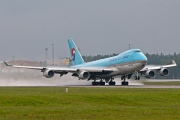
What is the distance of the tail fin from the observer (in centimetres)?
10794

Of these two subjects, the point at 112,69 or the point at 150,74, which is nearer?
the point at 112,69

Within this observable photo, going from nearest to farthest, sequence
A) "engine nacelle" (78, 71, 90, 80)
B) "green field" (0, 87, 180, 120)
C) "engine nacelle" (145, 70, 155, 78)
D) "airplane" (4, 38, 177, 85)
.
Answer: "green field" (0, 87, 180, 120) → "airplane" (4, 38, 177, 85) → "engine nacelle" (78, 71, 90, 80) → "engine nacelle" (145, 70, 155, 78)

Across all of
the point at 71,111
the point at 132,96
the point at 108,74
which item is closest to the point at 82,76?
the point at 108,74

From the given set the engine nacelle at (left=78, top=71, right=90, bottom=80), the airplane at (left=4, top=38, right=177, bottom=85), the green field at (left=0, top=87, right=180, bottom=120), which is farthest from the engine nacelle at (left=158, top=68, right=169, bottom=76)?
the green field at (left=0, top=87, right=180, bottom=120)

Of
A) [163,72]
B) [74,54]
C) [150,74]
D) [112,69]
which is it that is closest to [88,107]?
[112,69]

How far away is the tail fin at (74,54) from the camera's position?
354ft

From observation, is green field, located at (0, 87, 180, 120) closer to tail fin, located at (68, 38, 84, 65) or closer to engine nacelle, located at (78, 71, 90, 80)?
engine nacelle, located at (78, 71, 90, 80)

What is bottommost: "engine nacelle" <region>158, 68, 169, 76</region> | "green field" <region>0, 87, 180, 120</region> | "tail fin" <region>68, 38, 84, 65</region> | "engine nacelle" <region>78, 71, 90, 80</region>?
"green field" <region>0, 87, 180, 120</region>

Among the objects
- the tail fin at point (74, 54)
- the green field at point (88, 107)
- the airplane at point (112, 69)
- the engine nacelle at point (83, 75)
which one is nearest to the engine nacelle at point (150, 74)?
the airplane at point (112, 69)

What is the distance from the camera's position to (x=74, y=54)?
358 ft

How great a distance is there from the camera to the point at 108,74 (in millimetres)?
97000

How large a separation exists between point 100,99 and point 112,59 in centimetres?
4933

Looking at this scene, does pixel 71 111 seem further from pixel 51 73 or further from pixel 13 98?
pixel 51 73

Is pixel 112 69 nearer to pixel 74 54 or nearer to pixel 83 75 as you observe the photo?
pixel 83 75
